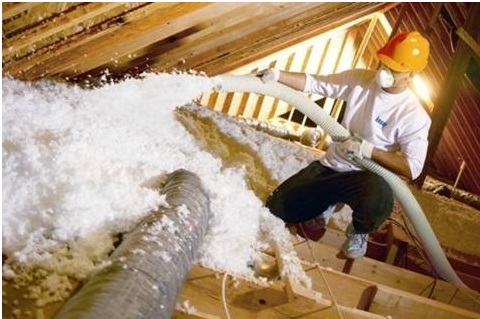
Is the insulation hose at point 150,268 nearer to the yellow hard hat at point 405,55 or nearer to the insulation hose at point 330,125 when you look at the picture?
the insulation hose at point 330,125

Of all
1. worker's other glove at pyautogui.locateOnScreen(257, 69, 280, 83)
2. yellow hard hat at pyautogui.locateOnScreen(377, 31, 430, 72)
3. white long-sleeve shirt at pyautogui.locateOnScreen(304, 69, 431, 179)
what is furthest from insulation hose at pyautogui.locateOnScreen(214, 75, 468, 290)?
yellow hard hat at pyautogui.locateOnScreen(377, 31, 430, 72)

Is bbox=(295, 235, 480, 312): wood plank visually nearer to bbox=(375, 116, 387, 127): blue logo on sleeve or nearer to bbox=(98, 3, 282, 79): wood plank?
bbox=(375, 116, 387, 127): blue logo on sleeve

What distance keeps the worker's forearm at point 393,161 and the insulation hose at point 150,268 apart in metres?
1.17

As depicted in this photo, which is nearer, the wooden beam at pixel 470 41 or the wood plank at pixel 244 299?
the wood plank at pixel 244 299

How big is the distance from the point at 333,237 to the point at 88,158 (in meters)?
1.77

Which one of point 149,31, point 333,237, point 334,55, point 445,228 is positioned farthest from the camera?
point 334,55

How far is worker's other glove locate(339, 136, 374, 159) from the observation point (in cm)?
294

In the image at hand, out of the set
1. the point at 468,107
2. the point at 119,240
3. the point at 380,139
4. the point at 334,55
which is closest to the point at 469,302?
the point at 380,139

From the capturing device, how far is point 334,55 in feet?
20.9

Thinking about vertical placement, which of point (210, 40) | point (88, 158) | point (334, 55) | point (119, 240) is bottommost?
point (119, 240)

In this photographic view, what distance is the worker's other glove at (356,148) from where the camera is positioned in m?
2.94

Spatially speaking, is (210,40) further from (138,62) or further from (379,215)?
(379,215)

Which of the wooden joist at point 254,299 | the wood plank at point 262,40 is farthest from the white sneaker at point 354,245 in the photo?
the wood plank at point 262,40

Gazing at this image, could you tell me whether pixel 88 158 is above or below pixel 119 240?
above
